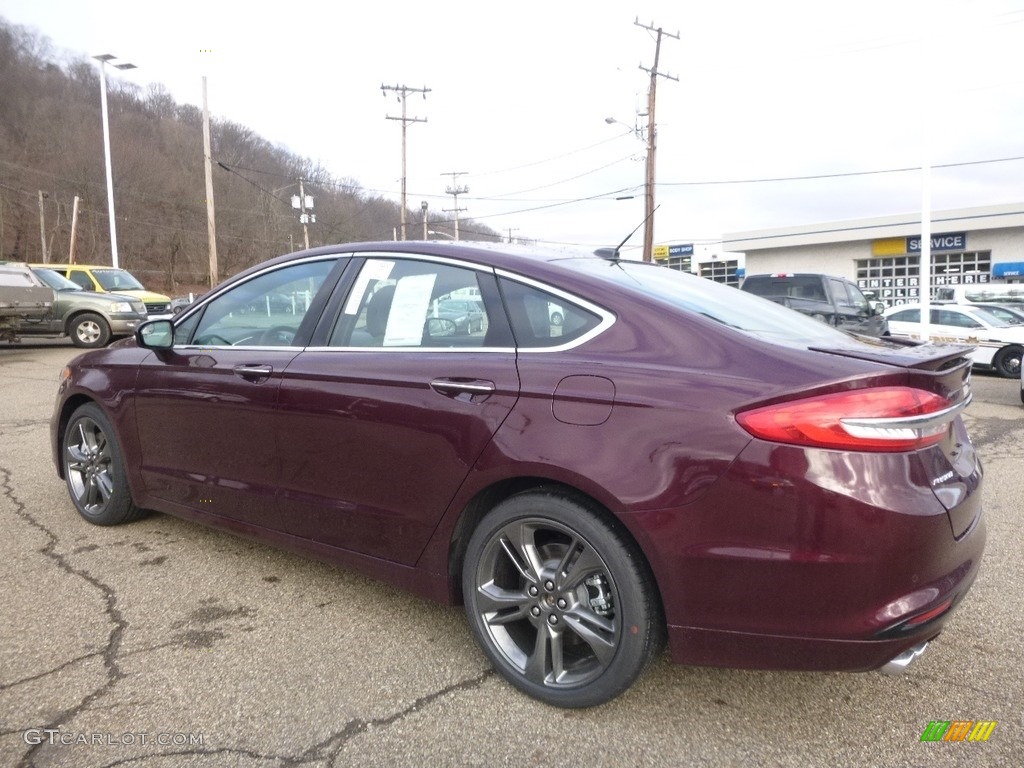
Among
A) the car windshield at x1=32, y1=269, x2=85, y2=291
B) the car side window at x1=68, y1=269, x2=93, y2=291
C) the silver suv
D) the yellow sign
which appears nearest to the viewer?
the silver suv

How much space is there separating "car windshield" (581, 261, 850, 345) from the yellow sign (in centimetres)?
3832

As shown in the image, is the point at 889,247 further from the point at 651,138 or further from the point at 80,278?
→ the point at 80,278

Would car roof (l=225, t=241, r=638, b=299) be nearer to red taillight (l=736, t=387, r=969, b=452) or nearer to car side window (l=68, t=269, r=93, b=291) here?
red taillight (l=736, t=387, r=969, b=452)

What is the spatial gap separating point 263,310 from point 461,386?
58.9 inches

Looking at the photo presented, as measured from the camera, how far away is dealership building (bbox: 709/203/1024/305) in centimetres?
3453

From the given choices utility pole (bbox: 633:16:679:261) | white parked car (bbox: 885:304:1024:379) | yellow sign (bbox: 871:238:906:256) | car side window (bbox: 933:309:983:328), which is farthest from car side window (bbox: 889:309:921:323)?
yellow sign (bbox: 871:238:906:256)

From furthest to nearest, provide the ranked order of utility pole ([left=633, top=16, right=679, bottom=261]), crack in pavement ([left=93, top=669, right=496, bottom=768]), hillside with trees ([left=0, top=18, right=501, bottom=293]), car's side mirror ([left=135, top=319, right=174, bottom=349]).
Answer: hillside with trees ([left=0, top=18, right=501, bottom=293]) → utility pole ([left=633, top=16, right=679, bottom=261]) → car's side mirror ([left=135, top=319, right=174, bottom=349]) → crack in pavement ([left=93, top=669, right=496, bottom=768])

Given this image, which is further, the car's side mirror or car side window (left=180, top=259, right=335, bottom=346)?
the car's side mirror

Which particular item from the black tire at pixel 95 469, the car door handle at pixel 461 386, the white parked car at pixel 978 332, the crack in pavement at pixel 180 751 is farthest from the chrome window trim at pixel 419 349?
the white parked car at pixel 978 332

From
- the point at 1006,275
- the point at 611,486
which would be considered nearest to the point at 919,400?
the point at 611,486

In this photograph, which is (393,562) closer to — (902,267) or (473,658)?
(473,658)

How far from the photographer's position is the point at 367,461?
2982 mm

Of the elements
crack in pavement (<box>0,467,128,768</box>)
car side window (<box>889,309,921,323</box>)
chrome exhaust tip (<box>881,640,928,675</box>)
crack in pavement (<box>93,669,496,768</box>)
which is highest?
car side window (<box>889,309,921,323</box>)

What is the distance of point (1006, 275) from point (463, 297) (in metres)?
37.7
